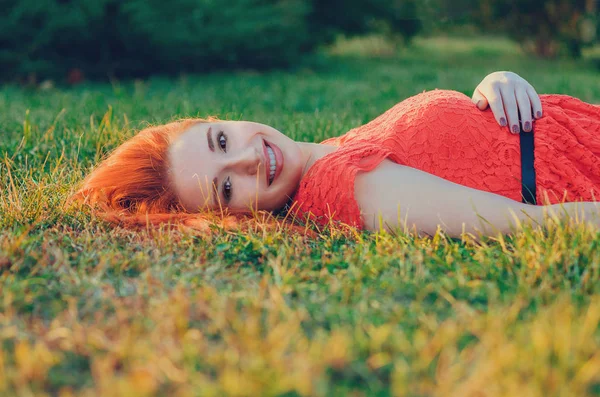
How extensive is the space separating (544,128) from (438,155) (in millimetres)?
487

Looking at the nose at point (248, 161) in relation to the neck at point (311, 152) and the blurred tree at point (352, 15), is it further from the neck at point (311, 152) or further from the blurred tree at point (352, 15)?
the blurred tree at point (352, 15)

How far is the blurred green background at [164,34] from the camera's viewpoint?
746cm

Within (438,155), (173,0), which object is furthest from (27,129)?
(173,0)

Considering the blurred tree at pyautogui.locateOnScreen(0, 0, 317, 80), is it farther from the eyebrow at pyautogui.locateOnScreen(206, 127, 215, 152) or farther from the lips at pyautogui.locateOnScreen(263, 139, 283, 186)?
the lips at pyautogui.locateOnScreen(263, 139, 283, 186)

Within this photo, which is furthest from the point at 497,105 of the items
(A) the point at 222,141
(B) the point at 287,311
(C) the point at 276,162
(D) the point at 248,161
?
(B) the point at 287,311

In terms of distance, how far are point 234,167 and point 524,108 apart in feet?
4.38

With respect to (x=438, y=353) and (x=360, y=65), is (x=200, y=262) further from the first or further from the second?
(x=360, y=65)

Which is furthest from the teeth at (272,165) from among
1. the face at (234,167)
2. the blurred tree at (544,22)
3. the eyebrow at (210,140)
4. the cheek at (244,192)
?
the blurred tree at (544,22)

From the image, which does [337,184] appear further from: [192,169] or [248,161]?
[192,169]

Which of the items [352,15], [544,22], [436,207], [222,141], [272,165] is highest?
[352,15]

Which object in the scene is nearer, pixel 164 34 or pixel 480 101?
pixel 480 101

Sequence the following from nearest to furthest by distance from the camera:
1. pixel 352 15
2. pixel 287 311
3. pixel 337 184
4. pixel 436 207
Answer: pixel 287 311 < pixel 436 207 < pixel 337 184 < pixel 352 15

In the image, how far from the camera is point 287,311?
5.50 feet

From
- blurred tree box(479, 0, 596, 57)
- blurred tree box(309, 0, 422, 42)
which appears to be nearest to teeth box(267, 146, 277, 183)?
blurred tree box(309, 0, 422, 42)
